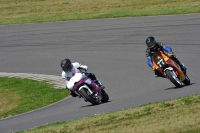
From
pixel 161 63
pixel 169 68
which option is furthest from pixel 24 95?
pixel 169 68

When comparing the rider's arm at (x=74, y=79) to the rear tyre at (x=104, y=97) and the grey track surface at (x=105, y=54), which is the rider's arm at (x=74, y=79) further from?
the rear tyre at (x=104, y=97)

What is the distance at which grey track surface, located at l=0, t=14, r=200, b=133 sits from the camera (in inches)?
604

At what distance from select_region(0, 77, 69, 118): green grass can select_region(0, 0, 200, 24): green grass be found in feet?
40.0

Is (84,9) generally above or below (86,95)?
above

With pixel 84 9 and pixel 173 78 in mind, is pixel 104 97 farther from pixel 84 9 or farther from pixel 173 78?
pixel 84 9

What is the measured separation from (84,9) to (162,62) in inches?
869

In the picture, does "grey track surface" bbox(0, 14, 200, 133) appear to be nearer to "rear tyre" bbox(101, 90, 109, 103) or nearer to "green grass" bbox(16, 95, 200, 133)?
"rear tyre" bbox(101, 90, 109, 103)

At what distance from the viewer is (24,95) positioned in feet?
66.7

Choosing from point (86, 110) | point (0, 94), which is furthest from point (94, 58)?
point (86, 110)

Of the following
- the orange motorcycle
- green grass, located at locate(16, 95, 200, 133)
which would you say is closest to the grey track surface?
the orange motorcycle

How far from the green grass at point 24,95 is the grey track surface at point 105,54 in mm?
1070

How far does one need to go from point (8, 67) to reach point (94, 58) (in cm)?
370

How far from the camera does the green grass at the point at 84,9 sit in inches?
1329

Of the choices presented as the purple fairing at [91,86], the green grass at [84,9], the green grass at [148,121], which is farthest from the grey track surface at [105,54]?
the green grass at [148,121]
